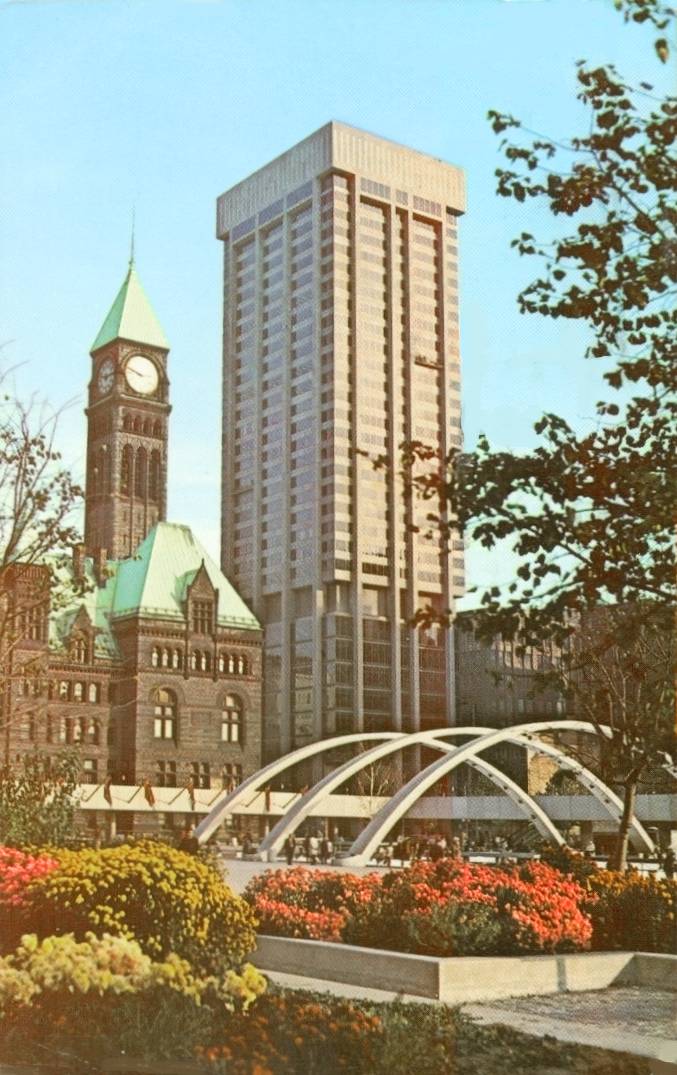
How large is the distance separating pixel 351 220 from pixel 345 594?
3532 mm

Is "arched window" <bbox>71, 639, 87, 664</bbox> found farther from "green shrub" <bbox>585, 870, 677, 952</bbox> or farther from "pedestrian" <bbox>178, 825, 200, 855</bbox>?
"green shrub" <bbox>585, 870, 677, 952</bbox>

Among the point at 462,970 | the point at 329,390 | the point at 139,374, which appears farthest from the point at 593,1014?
the point at 139,374

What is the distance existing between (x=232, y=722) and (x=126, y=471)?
103 inches

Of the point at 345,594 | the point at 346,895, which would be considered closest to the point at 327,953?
the point at 346,895

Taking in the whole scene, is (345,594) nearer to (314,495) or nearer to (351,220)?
(314,495)

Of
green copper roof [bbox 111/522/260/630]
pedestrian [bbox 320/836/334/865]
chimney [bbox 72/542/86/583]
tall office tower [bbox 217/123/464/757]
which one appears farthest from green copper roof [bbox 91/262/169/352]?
pedestrian [bbox 320/836/334/865]

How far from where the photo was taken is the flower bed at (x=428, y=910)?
11.4m

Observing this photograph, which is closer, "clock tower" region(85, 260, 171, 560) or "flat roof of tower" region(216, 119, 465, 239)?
"flat roof of tower" region(216, 119, 465, 239)

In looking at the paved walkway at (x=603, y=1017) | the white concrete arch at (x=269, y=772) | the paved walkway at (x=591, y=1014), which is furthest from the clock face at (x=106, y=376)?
Answer: the paved walkway at (x=603, y=1017)

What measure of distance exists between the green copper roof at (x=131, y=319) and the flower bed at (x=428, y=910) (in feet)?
17.0

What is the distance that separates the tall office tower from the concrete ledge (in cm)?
188

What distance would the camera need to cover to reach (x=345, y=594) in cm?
1137

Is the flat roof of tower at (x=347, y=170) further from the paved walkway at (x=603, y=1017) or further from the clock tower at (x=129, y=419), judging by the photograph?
the paved walkway at (x=603, y=1017)

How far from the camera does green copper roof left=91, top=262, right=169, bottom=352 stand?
1141 centimetres
